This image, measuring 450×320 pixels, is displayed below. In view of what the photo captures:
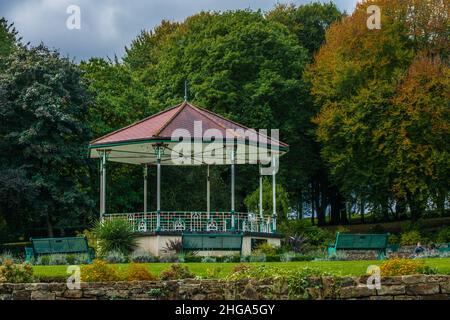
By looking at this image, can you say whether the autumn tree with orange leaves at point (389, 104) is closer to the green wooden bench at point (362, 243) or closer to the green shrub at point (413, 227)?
the green shrub at point (413, 227)

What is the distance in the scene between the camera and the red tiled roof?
36.2 meters

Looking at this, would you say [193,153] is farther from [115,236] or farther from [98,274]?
[98,274]

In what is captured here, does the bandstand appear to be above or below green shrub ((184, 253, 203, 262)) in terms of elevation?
above

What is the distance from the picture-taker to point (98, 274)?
69.7 ft

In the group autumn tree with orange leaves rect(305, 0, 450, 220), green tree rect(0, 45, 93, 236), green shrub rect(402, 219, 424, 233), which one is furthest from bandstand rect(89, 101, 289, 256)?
green shrub rect(402, 219, 424, 233)

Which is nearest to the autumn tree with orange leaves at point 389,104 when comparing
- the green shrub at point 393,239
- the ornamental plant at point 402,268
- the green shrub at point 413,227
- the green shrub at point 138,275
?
the green shrub at point 413,227

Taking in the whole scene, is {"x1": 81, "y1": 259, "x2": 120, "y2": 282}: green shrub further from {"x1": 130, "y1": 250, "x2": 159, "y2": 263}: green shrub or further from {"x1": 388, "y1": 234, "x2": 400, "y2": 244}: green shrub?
{"x1": 388, "y1": 234, "x2": 400, "y2": 244}: green shrub

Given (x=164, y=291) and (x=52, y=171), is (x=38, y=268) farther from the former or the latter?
(x=52, y=171)

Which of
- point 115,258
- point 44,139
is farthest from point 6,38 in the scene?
point 115,258

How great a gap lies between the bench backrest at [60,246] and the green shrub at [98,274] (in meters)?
9.63

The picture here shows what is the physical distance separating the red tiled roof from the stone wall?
1580cm

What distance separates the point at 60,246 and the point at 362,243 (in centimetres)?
A: 937
